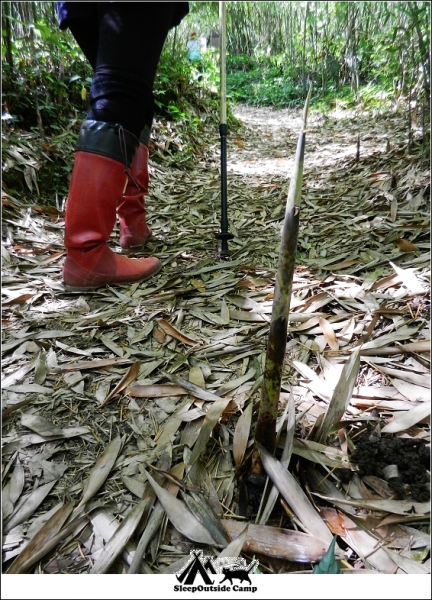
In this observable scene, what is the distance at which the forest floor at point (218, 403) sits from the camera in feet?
1.00

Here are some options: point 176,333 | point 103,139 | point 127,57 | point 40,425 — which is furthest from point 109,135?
point 40,425

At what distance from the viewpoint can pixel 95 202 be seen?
2.09 ft

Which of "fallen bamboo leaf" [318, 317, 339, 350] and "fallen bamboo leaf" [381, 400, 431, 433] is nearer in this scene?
"fallen bamboo leaf" [381, 400, 431, 433]

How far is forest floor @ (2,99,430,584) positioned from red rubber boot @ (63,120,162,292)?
0.13ft

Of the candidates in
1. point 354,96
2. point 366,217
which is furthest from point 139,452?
point 354,96

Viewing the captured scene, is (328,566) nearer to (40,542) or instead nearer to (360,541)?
(360,541)

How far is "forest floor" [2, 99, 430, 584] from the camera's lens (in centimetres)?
30

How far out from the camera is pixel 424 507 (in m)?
0.30

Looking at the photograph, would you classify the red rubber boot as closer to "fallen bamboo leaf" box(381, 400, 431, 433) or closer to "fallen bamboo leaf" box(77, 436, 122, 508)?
"fallen bamboo leaf" box(77, 436, 122, 508)

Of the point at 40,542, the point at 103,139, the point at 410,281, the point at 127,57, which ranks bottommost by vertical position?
the point at 40,542

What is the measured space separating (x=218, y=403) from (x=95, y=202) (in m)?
0.41

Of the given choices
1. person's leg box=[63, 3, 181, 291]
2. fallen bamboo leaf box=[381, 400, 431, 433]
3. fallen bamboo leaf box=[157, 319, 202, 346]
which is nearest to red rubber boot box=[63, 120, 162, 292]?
person's leg box=[63, 3, 181, 291]

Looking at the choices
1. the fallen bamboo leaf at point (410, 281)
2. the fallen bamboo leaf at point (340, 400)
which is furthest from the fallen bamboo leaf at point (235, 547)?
the fallen bamboo leaf at point (410, 281)

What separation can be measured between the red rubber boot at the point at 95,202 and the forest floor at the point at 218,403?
0.13ft
